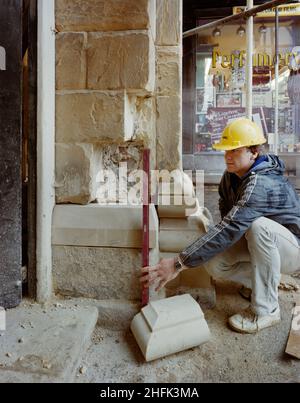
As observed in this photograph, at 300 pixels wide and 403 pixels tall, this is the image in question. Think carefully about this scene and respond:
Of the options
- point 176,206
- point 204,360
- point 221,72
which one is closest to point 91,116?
point 176,206

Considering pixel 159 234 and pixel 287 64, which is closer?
pixel 159 234

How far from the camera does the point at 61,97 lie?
6.92 ft

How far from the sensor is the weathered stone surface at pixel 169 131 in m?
2.36

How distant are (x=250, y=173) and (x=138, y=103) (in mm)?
841

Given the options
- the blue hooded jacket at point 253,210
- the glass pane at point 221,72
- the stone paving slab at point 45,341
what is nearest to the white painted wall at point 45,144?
the stone paving slab at point 45,341

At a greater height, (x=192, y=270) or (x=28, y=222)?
A: (x=28, y=222)

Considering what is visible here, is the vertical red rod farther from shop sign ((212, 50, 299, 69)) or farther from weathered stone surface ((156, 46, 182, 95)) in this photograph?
shop sign ((212, 50, 299, 69))

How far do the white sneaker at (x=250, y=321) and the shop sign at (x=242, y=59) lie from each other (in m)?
6.72

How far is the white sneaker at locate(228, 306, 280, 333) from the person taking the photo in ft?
6.50

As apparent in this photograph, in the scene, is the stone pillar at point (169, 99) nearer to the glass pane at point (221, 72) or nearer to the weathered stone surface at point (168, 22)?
the weathered stone surface at point (168, 22)

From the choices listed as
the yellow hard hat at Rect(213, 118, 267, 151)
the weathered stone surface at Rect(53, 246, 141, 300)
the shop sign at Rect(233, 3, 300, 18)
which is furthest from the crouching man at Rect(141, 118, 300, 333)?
the shop sign at Rect(233, 3, 300, 18)

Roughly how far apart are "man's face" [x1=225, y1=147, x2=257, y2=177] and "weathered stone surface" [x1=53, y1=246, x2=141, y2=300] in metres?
0.78
